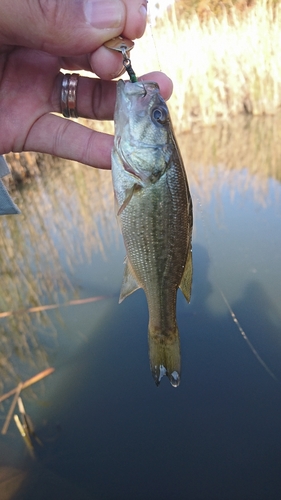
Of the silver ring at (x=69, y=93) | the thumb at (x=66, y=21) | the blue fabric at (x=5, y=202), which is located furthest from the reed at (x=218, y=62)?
the thumb at (x=66, y=21)

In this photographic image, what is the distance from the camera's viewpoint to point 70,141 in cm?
198

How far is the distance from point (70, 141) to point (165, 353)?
3.62ft

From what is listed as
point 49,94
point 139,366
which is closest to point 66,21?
point 49,94

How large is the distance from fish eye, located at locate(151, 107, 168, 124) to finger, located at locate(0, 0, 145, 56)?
0.28 meters

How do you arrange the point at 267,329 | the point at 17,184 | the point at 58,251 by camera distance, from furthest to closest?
1. the point at 17,184
2. the point at 58,251
3. the point at 267,329

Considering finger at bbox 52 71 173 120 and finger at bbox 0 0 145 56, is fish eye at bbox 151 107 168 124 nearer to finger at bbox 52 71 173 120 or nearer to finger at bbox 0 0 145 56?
finger at bbox 0 0 145 56

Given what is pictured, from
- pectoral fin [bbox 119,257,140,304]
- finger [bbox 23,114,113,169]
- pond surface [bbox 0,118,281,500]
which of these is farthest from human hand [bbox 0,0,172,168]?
pond surface [bbox 0,118,281,500]

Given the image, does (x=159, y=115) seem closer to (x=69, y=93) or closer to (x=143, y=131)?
(x=143, y=131)

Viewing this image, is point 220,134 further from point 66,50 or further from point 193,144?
point 66,50

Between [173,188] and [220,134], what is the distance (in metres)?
6.16

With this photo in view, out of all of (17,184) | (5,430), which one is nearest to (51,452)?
(5,430)

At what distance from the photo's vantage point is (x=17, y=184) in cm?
650

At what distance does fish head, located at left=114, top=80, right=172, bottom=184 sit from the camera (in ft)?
5.28

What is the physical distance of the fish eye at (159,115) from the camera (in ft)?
5.35
